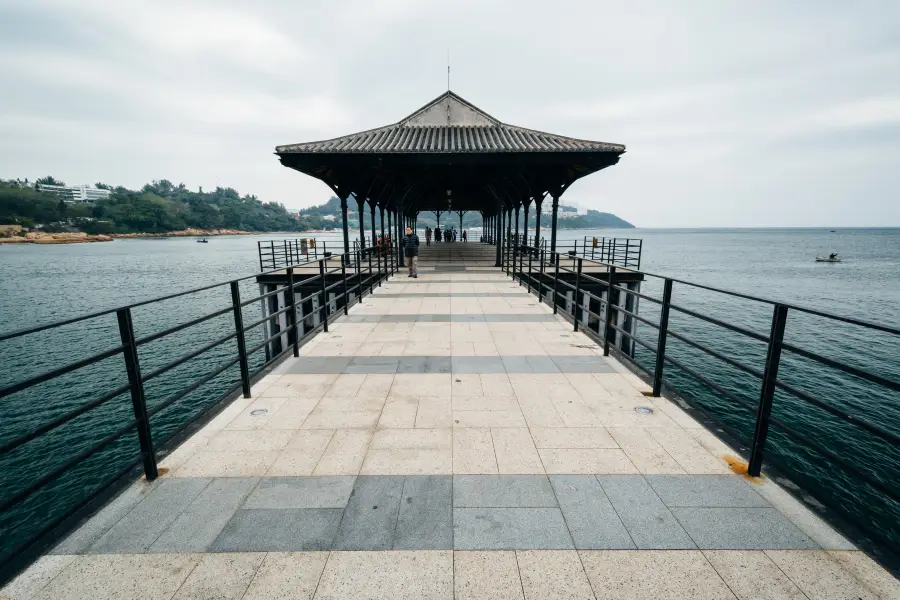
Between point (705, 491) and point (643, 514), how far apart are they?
1.87ft

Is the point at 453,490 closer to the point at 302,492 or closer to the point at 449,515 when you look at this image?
the point at 449,515

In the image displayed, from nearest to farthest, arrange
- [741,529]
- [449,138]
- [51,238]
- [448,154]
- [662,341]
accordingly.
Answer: [741,529]
[662,341]
[448,154]
[449,138]
[51,238]

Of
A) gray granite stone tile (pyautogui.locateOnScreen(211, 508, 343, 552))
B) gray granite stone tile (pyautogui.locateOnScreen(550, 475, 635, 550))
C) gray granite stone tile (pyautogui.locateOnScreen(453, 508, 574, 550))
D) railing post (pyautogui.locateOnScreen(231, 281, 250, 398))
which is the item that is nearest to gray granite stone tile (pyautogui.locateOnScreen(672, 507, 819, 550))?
gray granite stone tile (pyautogui.locateOnScreen(550, 475, 635, 550))

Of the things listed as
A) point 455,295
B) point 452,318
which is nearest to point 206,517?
point 452,318

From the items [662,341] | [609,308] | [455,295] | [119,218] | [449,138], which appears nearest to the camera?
[662,341]

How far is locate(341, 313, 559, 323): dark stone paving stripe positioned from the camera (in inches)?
310

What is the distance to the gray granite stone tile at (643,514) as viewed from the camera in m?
2.43

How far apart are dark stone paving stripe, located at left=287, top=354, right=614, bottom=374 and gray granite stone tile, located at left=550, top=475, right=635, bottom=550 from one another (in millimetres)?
2264

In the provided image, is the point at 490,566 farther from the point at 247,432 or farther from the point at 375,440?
the point at 247,432

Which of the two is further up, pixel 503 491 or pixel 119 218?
pixel 119 218

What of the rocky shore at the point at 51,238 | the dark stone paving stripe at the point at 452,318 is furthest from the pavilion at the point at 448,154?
the rocky shore at the point at 51,238

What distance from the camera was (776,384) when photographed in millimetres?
2816

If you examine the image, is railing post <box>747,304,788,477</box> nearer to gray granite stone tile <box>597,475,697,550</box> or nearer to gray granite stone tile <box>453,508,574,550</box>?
gray granite stone tile <box>597,475,697,550</box>

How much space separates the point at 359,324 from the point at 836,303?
1440 inches
